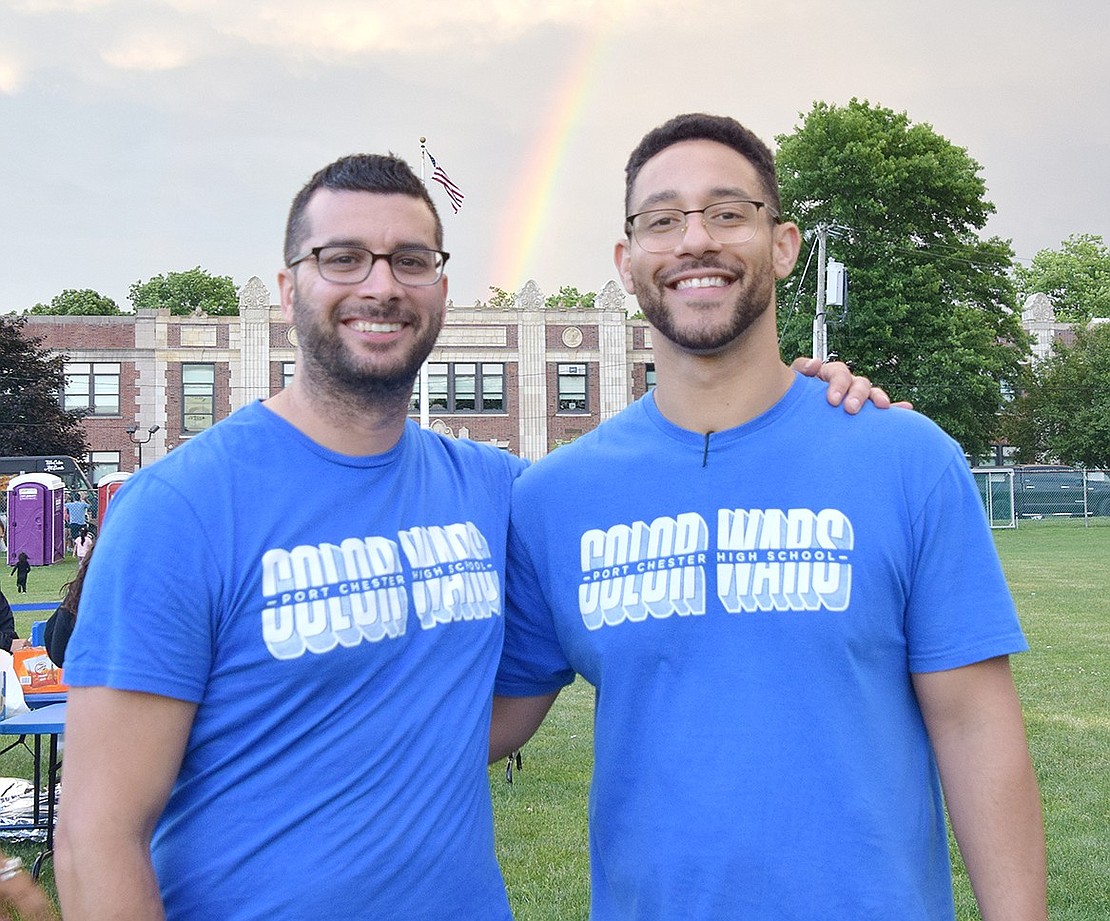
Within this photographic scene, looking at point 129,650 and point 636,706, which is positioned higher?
point 129,650

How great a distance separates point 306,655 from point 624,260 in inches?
50.0

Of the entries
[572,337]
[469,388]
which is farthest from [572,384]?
[469,388]

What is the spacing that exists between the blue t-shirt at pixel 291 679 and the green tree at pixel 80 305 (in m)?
84.0

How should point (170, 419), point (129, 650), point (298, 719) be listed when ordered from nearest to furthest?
point (129, 650) → point (298, 719) → point (170, 419)

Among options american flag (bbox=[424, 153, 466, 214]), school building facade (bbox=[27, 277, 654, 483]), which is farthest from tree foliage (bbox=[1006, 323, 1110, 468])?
american flag (bbox=[424, 153, 466, 214])

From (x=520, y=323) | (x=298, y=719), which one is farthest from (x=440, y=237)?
(x=520, y=323)

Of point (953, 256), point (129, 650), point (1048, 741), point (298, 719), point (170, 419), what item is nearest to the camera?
point (129, 650)

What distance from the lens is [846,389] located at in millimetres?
2721

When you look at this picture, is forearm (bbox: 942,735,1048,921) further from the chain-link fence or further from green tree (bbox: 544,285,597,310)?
green tree (bbox: 544,285,597,310)

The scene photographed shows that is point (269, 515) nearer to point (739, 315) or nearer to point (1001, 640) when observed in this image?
point (739, 315)

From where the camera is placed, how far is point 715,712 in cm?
242

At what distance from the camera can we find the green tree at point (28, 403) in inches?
1665

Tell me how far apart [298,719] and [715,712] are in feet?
2.90

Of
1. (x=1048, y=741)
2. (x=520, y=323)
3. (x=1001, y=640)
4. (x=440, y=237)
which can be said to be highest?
(x=520, y=323)
